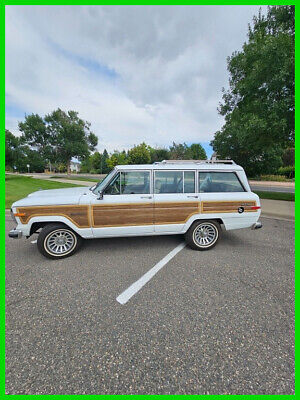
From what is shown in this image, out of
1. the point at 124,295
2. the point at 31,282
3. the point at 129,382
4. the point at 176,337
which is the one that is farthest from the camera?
the point at 31,282

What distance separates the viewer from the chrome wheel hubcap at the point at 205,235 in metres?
3.71

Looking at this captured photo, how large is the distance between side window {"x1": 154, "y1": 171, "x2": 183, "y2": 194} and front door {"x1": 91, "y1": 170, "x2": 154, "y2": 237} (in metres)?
0.18

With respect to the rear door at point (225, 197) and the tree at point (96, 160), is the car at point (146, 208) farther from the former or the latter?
the tree at point (96, 160)

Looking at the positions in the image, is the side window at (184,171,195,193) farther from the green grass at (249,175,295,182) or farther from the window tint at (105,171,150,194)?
the green grass at (249,175,295,182)

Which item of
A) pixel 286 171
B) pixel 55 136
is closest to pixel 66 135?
pixel 55 136

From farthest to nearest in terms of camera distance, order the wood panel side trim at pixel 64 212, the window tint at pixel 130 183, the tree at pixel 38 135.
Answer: the tree at pixel 38 135 < the window tint at pixel 130 183 < the wood panel side trim at pixel 64 212

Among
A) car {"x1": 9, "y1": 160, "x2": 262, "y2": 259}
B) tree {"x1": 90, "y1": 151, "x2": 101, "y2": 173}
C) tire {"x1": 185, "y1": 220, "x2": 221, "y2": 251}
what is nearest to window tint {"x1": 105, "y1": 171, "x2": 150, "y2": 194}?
car {"x1": 9, "y1": 160, "x2": 262, "y2": 259}

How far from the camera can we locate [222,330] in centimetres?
185

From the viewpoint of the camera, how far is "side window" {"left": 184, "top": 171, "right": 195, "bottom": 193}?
3.61m

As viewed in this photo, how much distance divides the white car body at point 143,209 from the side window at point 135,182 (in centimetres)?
6

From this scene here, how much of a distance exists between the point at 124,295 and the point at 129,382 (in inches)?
39.4

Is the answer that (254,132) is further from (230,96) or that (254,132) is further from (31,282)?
(31,282)

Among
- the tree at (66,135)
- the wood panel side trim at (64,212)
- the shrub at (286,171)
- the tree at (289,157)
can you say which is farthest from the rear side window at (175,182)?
the tree at (289,157)

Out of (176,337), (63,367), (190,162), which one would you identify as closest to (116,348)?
(63,367)
